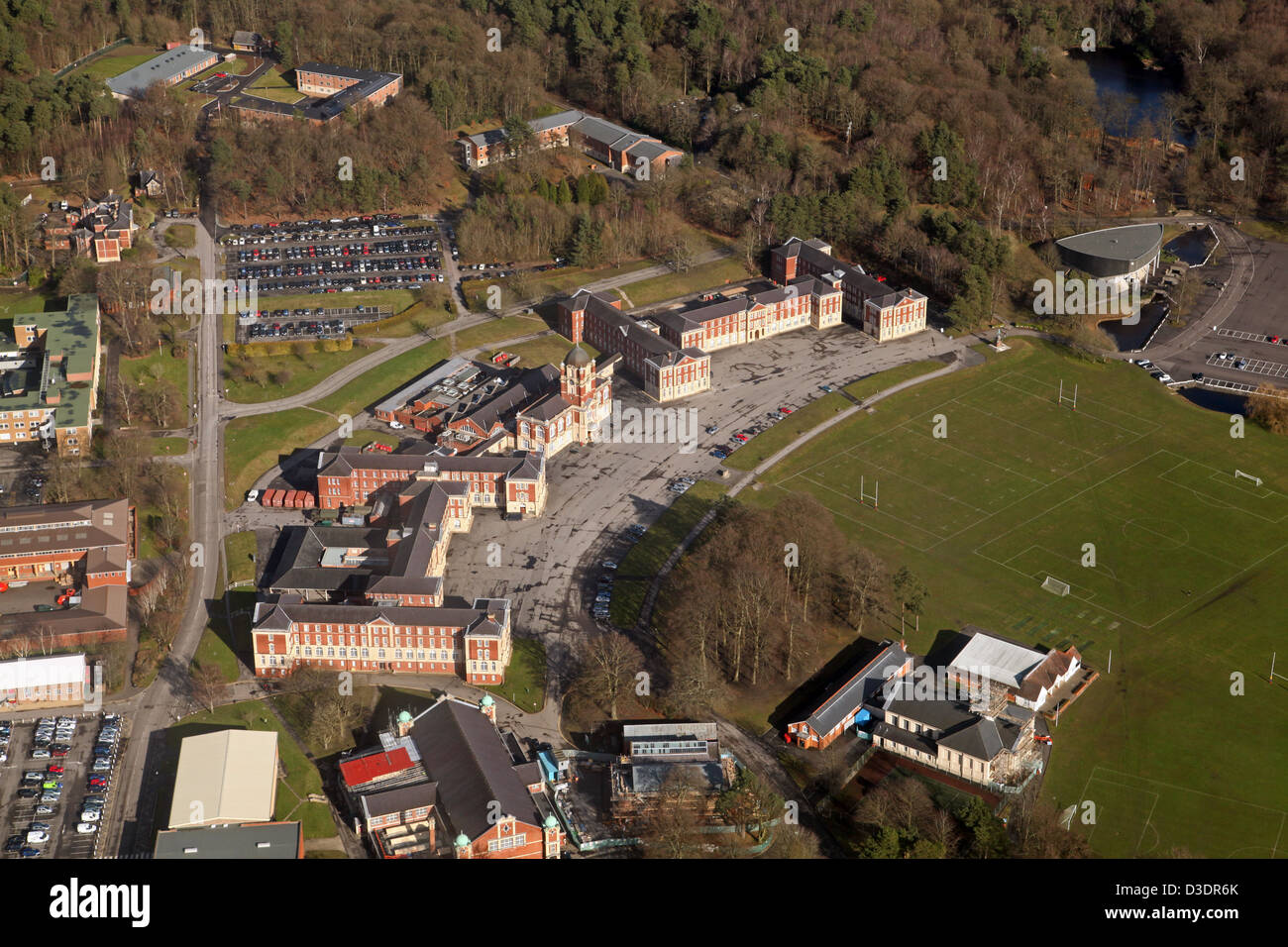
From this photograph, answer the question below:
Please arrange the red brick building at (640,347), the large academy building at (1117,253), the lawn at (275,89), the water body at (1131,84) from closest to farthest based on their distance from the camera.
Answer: the red brick building at (640,347), the large academy building at (1117,253), the lawn at (275,89), the water body at (1131,84)

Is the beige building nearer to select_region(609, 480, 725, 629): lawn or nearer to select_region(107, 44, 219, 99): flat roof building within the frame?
select_region(609, 480, 725, 629): lawn

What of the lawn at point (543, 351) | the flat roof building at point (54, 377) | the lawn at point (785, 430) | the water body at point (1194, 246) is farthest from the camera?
the water body at point (1194, 246)

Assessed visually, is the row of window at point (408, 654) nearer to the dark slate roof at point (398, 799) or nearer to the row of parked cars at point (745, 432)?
the dark slate roof at point (398, 799)

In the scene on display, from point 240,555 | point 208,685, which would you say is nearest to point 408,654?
point 208,685

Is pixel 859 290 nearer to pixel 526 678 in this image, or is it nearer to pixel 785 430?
A: pixel 785 430

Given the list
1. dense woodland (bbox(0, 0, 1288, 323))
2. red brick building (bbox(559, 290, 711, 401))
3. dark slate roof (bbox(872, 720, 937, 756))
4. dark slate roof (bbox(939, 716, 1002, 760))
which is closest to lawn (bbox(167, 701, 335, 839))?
dark slate roof (bbox(872, 720, 937, 756))

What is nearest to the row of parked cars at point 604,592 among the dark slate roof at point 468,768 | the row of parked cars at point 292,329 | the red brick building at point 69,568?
the dark slate roof at point 468,768
